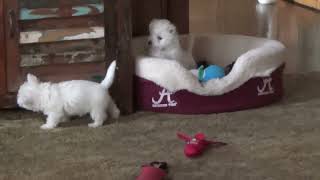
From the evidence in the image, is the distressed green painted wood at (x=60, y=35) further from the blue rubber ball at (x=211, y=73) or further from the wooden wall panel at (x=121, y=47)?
the blue rubber ball at (x=211, y=73)

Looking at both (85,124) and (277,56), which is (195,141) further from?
(277,56)

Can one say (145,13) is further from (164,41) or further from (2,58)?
(2,58)

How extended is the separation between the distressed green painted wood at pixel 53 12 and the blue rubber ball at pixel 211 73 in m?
0.44

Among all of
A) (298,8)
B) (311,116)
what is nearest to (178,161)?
(311,116)

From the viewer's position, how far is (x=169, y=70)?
2271 millimetres

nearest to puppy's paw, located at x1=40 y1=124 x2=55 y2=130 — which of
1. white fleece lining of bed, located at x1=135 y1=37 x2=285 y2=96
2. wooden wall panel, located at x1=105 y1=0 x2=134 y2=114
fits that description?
wooden wall panel, located at x1=105 y1=0 x2=134 y2=114

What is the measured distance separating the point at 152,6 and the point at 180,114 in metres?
0.59

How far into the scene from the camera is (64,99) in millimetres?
2172

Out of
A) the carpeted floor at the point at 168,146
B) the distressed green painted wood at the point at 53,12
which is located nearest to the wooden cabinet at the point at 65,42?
the distressed green painted wood at the point at 53,12

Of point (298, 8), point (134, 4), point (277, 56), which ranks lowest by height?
point (298, 8)

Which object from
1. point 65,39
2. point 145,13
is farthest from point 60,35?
point 145,13

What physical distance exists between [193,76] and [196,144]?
1.33ft

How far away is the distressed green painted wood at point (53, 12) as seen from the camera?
2.21m

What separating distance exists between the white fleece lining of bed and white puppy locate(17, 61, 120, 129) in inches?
7.9
